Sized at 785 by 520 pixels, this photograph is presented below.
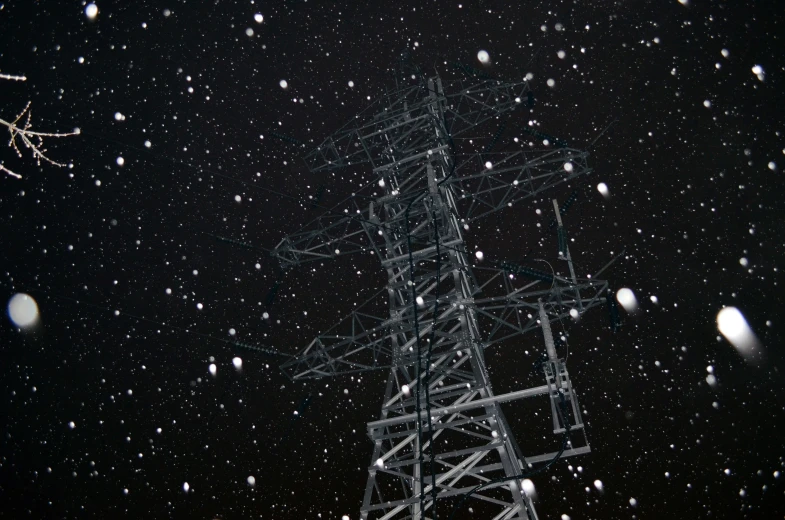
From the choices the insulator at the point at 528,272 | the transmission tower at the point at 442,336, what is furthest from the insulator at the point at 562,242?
the insulator at the point at 528,272

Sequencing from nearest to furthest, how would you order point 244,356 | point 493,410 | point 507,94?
point 493,410, point 507,94, point 244,356

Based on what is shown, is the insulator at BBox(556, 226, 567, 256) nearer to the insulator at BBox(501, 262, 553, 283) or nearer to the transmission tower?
the transmission tower

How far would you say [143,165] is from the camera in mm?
10836

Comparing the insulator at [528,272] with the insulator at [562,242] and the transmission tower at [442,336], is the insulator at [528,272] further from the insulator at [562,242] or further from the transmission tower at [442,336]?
the insulator at [562,242]

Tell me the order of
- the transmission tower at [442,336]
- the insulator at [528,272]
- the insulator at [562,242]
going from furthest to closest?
the insulator at [562,242] → the insulator at [528,272] → the transmission tower at [442,336]

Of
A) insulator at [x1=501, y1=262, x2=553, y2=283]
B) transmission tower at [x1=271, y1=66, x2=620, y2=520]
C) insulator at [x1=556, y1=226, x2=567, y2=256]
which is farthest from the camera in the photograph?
insulator at [x1=556, y1=226, x2=567, y2=256]

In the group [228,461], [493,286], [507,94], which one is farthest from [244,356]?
[507,94]

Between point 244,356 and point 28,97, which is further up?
point 28,97

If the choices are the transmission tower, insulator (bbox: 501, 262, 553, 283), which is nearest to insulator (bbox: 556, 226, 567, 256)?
the transmission tower

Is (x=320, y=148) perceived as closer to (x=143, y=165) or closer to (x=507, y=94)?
(x=507, y=94)

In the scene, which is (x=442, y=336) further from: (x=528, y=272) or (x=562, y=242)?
(x=562, y=242)

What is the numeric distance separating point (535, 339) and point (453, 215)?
4.61 m

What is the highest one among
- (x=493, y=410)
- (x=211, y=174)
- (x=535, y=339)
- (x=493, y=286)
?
(x=211, y=174)

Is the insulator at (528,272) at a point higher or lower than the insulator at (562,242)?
lower
